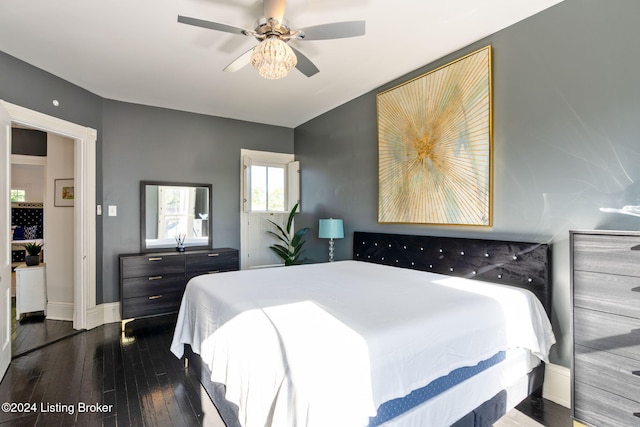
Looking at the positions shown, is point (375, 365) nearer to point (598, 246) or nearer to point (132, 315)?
point (598, 246)

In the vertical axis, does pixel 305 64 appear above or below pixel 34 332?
above

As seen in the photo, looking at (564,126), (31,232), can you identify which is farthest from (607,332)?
(31,232)

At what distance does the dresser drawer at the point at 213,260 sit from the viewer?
4.06 meters

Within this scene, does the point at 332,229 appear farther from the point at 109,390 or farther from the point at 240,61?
the point at 109,390

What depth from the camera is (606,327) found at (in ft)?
5.41

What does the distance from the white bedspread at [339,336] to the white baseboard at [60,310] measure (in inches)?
96.9

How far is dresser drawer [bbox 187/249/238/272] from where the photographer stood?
160 inches

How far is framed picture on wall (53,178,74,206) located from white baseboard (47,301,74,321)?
123 cm

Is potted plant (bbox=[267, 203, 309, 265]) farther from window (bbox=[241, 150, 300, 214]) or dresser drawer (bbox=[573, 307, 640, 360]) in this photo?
dresser drawer (bbox=[573, 307, 640, 360])

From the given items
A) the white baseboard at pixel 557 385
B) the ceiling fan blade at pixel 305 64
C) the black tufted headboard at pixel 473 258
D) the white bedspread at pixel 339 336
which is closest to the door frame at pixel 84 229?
the white bedspread at pixel 339 336

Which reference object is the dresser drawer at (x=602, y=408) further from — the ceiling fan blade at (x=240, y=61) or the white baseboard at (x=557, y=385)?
the ceiling fan blade at (x=240, y=61)

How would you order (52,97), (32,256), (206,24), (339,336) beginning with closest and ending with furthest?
(339,336), (206,24), (52,97), (32,256)

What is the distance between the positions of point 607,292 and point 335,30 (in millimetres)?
2158

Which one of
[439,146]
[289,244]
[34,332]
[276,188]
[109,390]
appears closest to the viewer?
[109,390]
